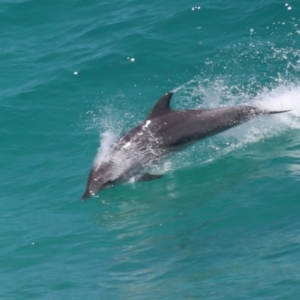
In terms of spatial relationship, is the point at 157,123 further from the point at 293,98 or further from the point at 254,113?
the point at 293,98

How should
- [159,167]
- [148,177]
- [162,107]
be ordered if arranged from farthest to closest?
[159,167] → [148,177] → [162,107]

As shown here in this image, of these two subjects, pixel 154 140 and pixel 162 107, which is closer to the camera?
pixel 162 107

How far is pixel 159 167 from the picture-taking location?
14.7m

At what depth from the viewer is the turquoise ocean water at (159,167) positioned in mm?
11039

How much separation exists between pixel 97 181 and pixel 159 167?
1.35 meters

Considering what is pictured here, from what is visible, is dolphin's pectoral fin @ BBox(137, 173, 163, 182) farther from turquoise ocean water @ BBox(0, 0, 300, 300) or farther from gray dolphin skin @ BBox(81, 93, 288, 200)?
turquoise ocean water @ BBox(0, 0, 300, 300)

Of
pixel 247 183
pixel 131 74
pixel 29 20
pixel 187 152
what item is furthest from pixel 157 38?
pixel 247 183

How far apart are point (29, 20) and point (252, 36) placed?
24.3 feet

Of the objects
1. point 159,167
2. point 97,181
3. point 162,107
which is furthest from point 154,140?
point 97,181

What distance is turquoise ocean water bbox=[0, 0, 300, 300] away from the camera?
11039mm

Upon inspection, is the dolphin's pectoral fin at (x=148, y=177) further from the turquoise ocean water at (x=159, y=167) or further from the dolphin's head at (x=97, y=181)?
the dolphin's head at (x=97, y=181)

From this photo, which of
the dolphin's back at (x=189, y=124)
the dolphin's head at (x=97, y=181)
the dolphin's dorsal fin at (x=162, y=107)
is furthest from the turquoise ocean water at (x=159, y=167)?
the dolphin's dorsal fin at (x=162, y=107)

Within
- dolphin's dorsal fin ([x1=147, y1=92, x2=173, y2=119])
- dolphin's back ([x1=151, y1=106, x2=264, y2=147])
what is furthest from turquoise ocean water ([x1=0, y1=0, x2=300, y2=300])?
dolphin's dorsal fin ([x1=147, y1=92, x2=173, y2=119])

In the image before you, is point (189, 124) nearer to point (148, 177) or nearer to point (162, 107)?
point (162, 107)
